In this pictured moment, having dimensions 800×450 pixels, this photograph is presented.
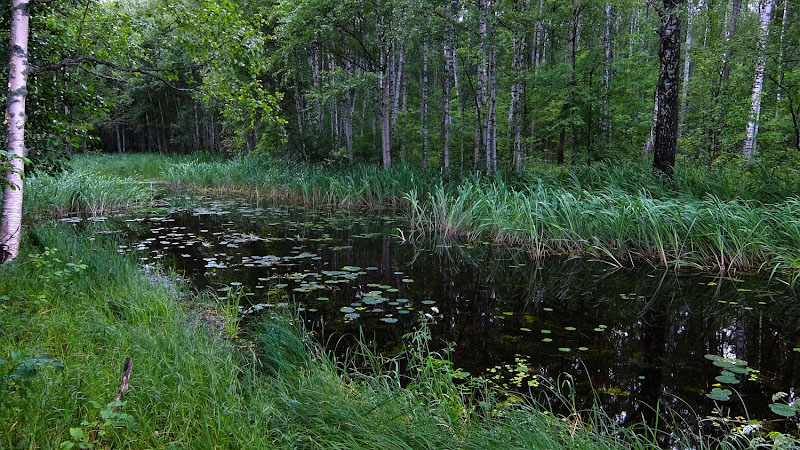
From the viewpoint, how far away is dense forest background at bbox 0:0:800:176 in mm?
5250

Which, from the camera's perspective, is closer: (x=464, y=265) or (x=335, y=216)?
(x=464, y=265)

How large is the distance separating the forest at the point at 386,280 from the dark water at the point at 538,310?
3cm

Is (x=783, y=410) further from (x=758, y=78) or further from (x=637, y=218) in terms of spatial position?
(x=758, y=78)

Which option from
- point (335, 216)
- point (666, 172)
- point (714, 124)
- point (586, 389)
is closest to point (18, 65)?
point (586, 389)

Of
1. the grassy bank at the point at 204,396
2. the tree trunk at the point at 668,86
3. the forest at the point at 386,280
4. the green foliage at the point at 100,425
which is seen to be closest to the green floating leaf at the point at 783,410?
the forest at the point at 386,280

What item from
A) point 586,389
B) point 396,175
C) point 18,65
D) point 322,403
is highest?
point 18,65

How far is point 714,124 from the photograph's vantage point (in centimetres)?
1275

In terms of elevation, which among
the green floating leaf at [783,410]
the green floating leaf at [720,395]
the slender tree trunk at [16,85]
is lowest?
the green floating leaf at [720,395]

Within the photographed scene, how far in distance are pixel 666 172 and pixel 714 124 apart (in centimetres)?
661

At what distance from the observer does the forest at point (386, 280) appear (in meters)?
2.24

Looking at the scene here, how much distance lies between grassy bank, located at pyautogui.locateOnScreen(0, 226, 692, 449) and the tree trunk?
6.97 m

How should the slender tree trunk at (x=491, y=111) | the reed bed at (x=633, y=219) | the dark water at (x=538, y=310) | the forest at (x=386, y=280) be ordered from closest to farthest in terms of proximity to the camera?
1. the forest at (x=386, y=280)
2. the dark water at (x=538, y=310)
3. the reed bed at (x=633, y=219)
4. the slender tree trunk at (x=491, y=111)

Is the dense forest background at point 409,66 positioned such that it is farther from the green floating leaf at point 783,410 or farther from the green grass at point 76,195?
the green floating leaf at point 783,410

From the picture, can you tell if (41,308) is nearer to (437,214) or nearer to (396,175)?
(437,214)
